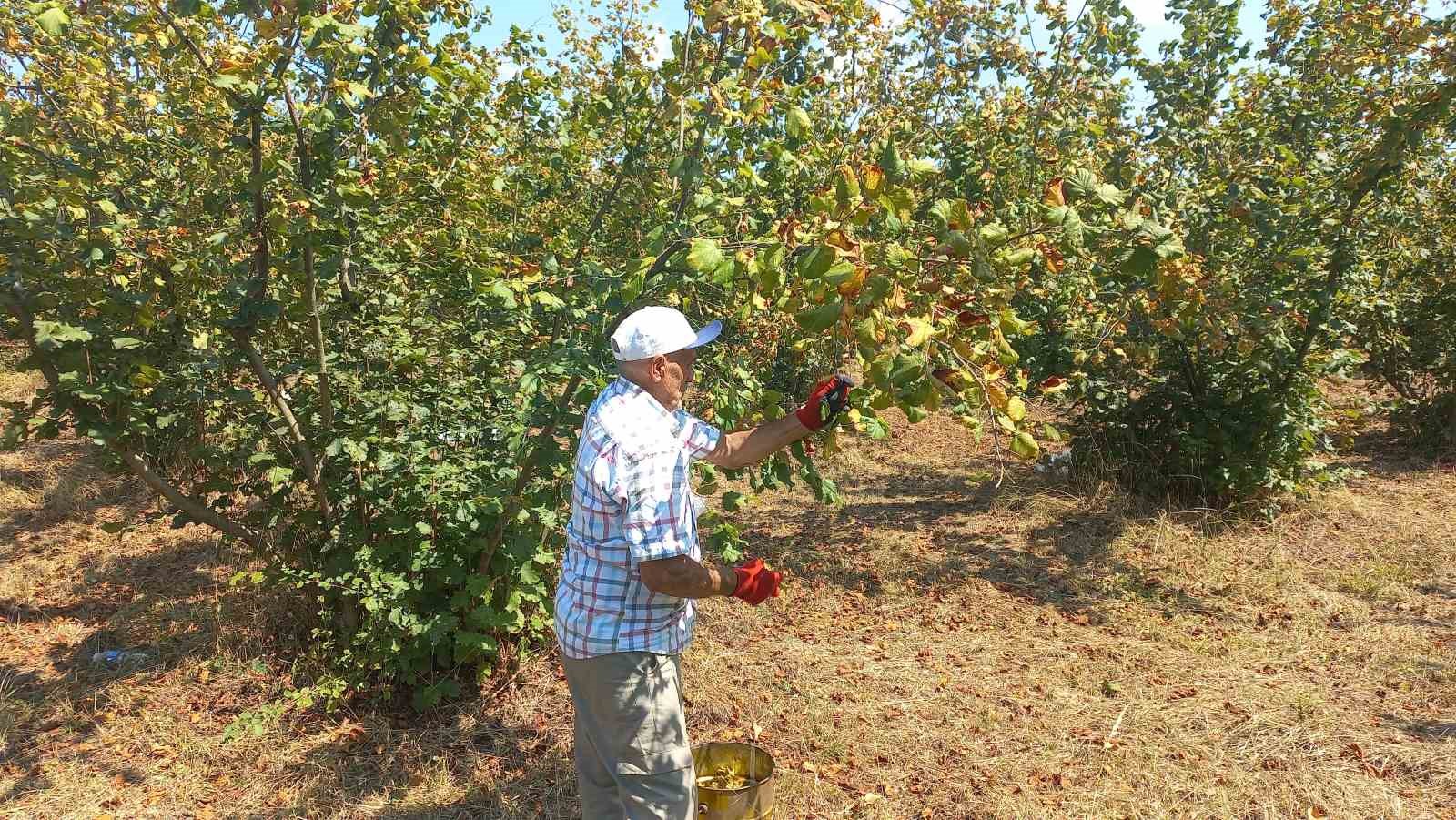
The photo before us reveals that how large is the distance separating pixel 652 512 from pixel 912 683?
2.63m

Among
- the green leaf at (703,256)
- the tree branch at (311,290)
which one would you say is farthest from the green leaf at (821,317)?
the tree branch at (311,290)

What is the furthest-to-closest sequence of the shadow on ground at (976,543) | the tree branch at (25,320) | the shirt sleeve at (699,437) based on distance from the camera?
the shadow on ground at (976,543) < the tree branch at (25,320) < the shirt sleeve at (699,437)

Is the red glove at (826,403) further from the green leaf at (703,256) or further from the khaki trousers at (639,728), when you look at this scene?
the khaki trousers at (639,728)

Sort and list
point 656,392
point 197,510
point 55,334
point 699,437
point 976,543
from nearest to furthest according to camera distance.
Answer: point 656,392
point 699,437
point 55,334
point 197,510
point 976,543

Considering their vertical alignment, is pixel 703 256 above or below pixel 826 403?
above

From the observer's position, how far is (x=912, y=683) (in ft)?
13.9

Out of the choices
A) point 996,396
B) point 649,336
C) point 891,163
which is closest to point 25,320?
point 649,336

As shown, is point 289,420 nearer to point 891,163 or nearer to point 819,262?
point 819,262

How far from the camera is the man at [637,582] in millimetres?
2131

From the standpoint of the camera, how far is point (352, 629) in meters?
3.81

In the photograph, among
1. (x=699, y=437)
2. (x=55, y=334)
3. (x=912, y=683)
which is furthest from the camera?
(x=912, y=683)

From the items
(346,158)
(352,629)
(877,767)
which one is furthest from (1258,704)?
(346,158)

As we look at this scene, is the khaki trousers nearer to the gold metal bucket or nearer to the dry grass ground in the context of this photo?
the gold metal bucket

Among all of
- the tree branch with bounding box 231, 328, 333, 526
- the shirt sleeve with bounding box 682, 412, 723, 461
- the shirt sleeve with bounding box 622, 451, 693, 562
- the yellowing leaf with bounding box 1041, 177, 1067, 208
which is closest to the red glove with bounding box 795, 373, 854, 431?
the shirt sleeve with bounding box 682, 412, 723, 461
